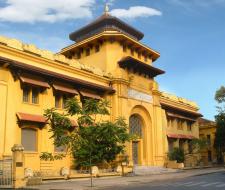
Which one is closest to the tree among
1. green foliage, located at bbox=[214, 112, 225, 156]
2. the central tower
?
green foliage, located at bbox=[214, 112, 225, 156]

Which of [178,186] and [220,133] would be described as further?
[220,133]

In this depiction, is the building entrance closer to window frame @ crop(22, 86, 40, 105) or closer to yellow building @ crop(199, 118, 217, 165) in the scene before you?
window frame @ crop(22, 86, 40, 105)

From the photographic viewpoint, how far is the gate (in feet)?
62.2

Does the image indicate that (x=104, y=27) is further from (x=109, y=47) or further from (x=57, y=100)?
Answer: (x=57, y=100)

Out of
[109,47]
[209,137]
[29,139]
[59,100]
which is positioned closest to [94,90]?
[59,100]

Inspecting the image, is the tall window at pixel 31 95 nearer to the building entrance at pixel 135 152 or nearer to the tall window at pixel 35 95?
the tall window at pixel 35 95

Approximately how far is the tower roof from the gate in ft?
67.1

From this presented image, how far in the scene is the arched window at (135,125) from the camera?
1382 inches

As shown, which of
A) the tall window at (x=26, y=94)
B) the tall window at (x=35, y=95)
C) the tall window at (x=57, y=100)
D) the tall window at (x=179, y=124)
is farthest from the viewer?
the tall window at (x=179, y=124)

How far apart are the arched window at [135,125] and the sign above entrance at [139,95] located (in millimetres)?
1898

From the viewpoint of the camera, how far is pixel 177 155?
39.3 m

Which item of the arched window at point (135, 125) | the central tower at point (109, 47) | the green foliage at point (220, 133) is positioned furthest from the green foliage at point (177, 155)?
the green foliage at point (220, 133)

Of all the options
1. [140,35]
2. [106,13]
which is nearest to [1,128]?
[106,13]

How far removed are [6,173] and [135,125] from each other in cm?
1801
